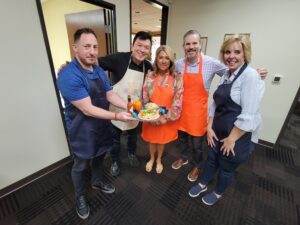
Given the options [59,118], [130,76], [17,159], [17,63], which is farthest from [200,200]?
[17,63]

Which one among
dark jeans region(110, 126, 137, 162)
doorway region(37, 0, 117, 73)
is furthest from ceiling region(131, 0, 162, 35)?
dark jeans region(110, 126, 137, 162)

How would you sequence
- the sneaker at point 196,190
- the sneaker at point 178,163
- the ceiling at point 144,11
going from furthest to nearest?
the ceiling at point 144,11 → the sneaker at point 178,163 → the sneaker at point 196,190

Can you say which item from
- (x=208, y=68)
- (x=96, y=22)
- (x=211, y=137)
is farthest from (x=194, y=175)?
(x=96, y=22)

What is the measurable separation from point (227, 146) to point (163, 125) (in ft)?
2.07

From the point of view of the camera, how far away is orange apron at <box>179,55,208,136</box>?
1400mm

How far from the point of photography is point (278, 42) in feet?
6.66

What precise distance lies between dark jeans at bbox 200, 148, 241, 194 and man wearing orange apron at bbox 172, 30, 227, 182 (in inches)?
8.4

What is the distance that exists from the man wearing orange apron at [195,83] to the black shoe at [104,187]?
954 mm

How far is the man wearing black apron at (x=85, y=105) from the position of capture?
0.95 m

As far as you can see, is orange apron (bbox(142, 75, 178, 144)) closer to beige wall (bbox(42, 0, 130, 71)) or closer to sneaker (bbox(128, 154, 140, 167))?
sneaker (bbox(128, 154, 140, 167))

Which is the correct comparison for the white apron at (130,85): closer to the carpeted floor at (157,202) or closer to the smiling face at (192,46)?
the smiling face at (192,46)

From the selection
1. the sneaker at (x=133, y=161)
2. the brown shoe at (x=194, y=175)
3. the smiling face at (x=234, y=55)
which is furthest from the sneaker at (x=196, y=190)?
the smiling face at (x=234, y=55)

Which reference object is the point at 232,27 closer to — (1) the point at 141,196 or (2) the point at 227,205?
(2) the point at 227,205

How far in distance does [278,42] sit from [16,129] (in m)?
3.26
